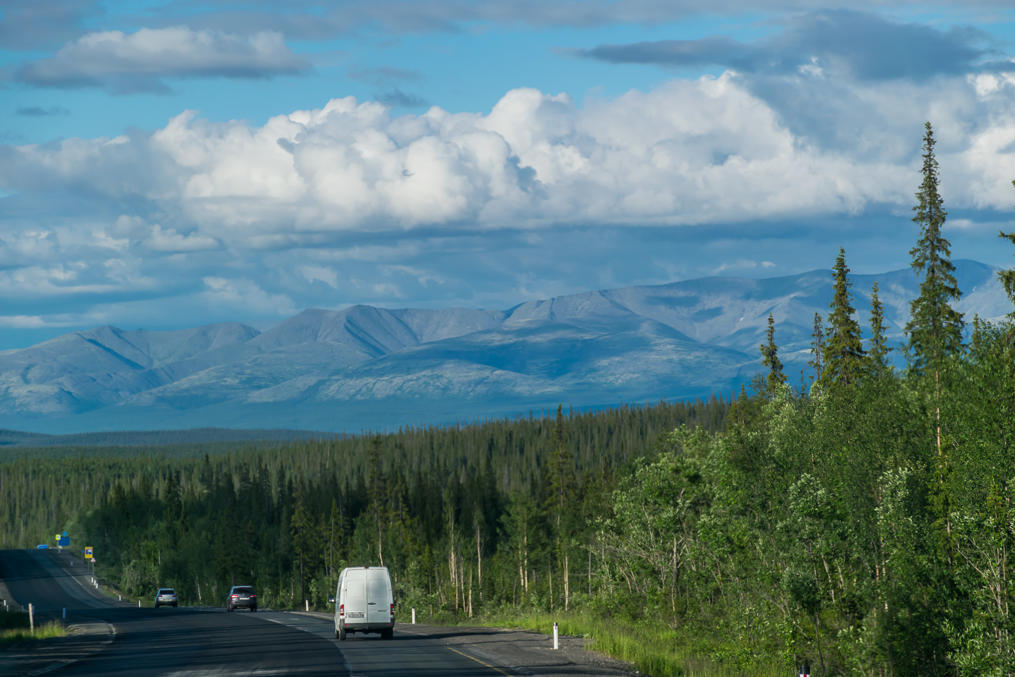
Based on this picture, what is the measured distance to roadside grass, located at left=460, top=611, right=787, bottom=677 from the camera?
106ft

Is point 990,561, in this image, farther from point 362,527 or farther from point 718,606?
point 362,527


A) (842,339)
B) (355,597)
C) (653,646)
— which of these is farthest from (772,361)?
(355,597)

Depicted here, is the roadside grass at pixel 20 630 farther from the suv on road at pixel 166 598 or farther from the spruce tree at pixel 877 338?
the spruce tree at pixel 877 338

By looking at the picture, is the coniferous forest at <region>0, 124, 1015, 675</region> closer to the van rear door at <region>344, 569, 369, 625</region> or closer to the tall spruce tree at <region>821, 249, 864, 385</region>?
the tall spruce tree at <region>821, 249, 864, 385</region>

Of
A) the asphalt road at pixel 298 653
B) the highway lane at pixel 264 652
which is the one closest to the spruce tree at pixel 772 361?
the highway lane at pixel 264 652

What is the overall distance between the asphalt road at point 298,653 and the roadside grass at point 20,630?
7.56 feet

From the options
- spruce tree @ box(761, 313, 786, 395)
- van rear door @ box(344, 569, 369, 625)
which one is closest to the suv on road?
spruce tree @ box(761, 313, 786, 395)

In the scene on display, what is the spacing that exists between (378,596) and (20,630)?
2115 cm

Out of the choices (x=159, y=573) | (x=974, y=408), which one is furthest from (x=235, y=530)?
(x=974, y=408)

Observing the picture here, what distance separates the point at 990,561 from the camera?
1077 inches

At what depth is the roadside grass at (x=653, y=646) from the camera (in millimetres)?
32344

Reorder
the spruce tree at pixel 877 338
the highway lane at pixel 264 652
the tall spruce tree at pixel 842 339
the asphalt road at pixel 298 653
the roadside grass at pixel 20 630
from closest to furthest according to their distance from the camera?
the asphalt road at pixel 298 653 → the highway lane at pixel 264 652 → the roadside grass at pixel 20 630 → the spruce tree at pixel 877 338 → the tall spruce tree at pixel 842 339

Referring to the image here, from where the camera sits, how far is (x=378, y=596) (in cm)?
4250

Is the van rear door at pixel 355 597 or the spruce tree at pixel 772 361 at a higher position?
the spruce tree at pixel 772 361
